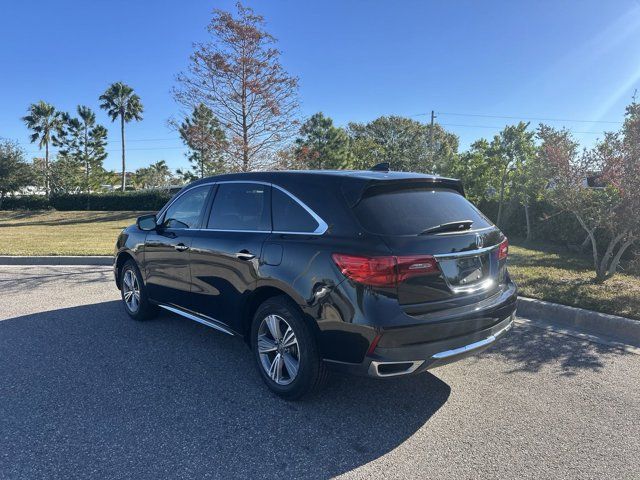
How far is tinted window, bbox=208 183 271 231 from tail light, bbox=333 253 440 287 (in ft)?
3.25

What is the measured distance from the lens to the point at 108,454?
8.99ft

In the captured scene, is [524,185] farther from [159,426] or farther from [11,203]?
[11,203]

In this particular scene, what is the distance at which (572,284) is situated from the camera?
6.84m

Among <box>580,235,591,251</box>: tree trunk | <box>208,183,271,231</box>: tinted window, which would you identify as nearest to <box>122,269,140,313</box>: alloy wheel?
<box>208,183,271,231</box>: tinted window

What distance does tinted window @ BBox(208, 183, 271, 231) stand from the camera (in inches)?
148

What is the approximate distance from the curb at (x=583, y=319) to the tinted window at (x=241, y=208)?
390 cm

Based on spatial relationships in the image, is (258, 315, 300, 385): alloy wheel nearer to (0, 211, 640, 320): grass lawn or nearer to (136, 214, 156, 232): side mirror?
(136, 214, 156, 232): side mirror

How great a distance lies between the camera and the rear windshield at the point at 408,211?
3.05m

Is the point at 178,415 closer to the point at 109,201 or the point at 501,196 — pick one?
the point at 501,196

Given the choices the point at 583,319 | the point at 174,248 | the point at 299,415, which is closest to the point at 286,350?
the point at 299,415

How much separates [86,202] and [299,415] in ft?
107

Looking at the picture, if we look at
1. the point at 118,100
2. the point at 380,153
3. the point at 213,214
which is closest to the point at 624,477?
the point at 213,214

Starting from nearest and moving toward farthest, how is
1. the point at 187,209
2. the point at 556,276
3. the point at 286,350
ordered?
the point at 286,350 → the point at 187,209 → the point at 556,276

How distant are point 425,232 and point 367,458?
1.51 m
